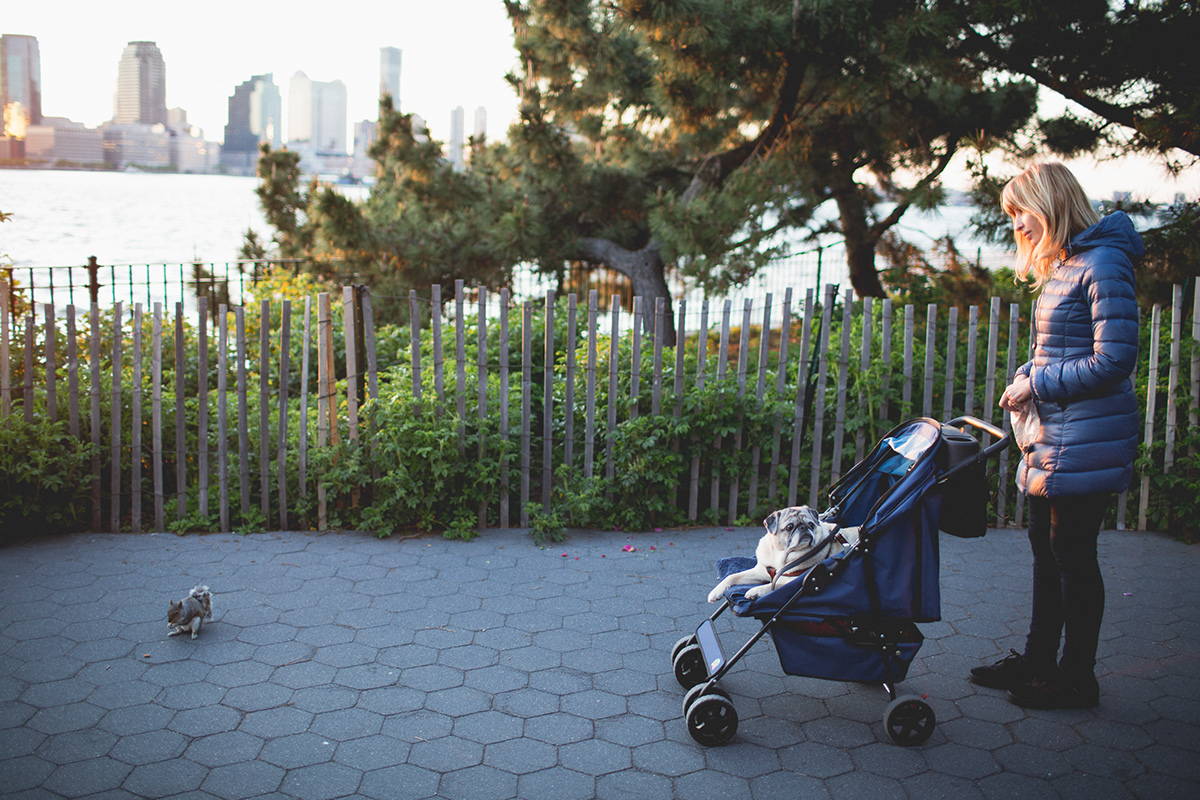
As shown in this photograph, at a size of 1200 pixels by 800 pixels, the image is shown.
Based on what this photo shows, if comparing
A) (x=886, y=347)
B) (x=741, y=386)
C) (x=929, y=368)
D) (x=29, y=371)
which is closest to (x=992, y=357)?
(x=929, y=368)

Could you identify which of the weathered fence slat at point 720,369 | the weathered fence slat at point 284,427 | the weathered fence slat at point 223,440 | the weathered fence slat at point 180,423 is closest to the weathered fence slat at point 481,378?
the weathered fence slat at point 284,427

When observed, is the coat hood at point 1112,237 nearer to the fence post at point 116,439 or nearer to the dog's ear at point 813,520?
the dog's ear at point 813,520

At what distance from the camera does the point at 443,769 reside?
9.38ft

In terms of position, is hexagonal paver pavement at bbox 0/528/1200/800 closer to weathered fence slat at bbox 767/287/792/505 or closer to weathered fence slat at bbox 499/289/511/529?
weathered fence slat at bbox 499/289/511/529

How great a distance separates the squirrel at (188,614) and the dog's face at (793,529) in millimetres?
2566

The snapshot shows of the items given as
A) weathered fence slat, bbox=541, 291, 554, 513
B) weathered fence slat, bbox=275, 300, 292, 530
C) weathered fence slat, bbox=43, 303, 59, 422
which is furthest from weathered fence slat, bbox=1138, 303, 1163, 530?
weathered fence slat, bbox=43, 303, 59, 422

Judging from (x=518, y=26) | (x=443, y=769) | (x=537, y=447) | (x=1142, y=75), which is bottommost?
(x=443, y=769)

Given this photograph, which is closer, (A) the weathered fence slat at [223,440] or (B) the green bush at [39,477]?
(B) the green bush at [39,477]

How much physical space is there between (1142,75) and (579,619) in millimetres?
5646

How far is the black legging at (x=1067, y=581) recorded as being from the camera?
311 centimetres

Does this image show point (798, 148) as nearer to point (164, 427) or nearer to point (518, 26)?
point (518, 26)

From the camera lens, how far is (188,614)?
3707mm

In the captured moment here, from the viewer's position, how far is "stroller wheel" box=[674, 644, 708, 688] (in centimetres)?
338

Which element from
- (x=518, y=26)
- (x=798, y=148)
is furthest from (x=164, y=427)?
(x=798, y=148)
